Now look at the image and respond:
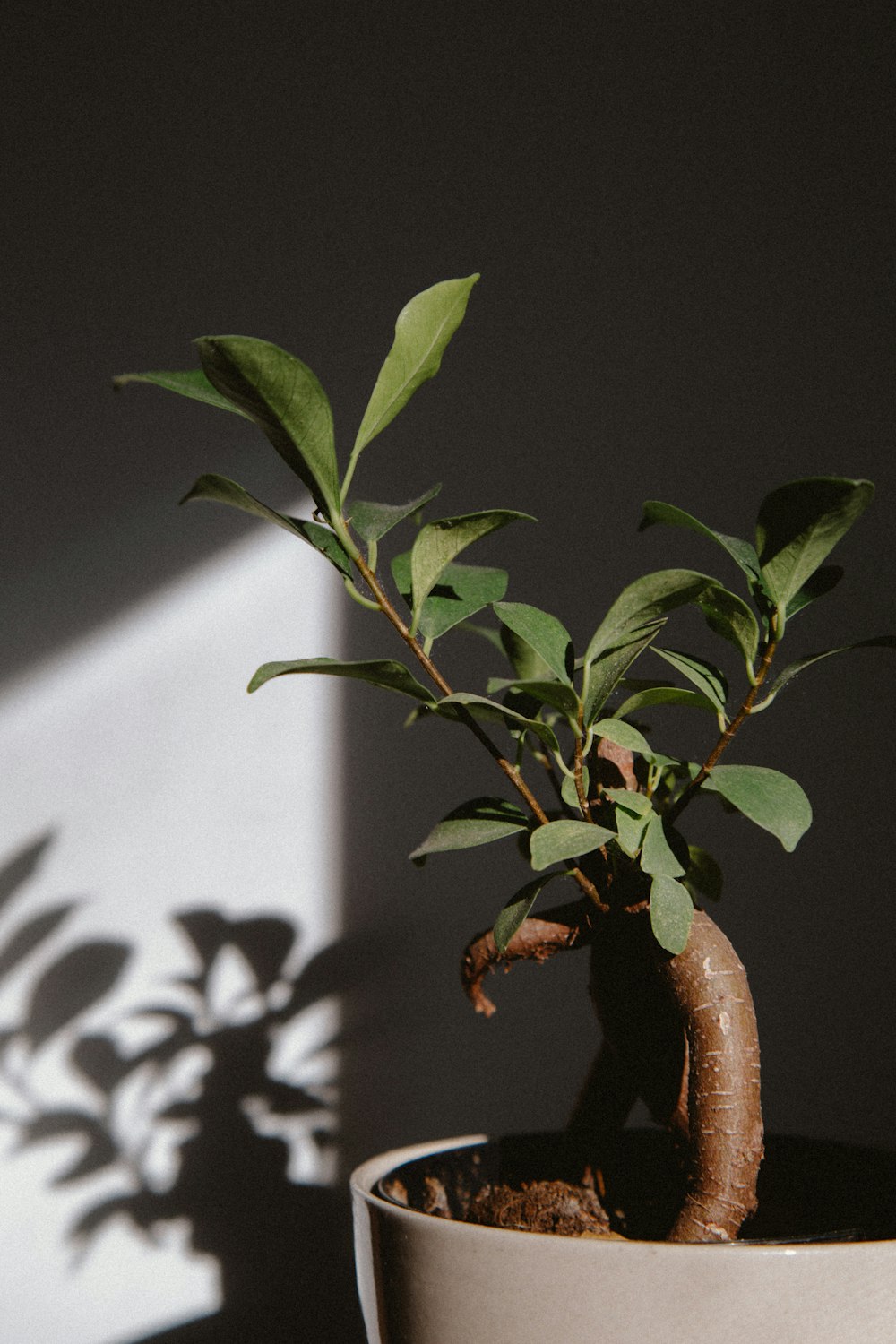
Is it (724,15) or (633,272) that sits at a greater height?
(724,15)

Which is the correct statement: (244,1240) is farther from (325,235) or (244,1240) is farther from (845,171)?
(845,171)

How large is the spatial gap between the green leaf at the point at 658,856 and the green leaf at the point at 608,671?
66mm

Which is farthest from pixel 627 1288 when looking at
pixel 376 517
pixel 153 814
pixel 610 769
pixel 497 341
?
pixel 497 341

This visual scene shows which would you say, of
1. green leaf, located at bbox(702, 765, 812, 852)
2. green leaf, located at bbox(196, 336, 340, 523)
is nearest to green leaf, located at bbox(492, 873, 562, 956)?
green leaf, located at bbox(702, 765, 812, 852)

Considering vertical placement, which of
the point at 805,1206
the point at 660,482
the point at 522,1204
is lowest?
the point at 805,1206

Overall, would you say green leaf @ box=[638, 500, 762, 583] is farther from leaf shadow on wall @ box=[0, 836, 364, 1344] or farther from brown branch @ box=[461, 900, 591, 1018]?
leaf shadow on wall @ box=[0, 836, 364, 1344]

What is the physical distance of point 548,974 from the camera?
0.95 m

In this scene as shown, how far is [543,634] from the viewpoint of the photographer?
23.7 inches

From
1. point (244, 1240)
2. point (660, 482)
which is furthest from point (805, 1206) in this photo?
point (660, 482)

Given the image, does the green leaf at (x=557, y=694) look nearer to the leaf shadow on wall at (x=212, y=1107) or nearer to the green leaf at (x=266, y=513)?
the green leaf at (x=266, y=513)

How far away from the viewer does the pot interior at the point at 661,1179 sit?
2.19 ft

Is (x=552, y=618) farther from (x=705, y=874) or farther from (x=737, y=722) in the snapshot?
(x=705, y=874)

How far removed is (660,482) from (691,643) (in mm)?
149

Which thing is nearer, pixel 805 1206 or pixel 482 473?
pixel 805 1206
